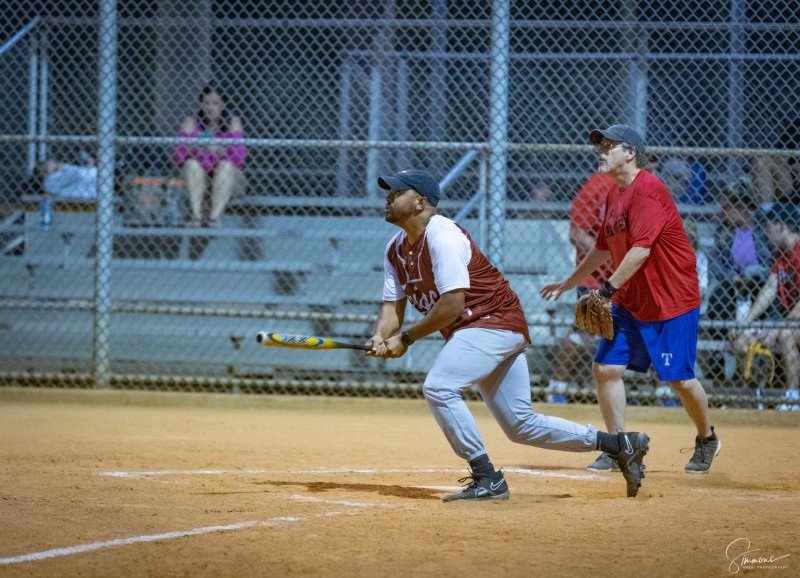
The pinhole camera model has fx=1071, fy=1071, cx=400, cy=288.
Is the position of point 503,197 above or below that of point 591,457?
above

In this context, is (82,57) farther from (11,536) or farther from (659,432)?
(11,536)

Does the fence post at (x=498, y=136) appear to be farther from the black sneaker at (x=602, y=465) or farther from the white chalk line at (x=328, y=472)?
the white chalk line at (x=328, y=472)

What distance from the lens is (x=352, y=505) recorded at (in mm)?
5105

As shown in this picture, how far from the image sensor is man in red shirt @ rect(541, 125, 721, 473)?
6250mm

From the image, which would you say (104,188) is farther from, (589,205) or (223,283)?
(589,205)

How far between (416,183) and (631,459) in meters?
1.77

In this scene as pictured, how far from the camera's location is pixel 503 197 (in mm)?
9477

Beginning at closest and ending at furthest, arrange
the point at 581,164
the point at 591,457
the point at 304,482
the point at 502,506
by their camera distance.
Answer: the point at 502,506, the point at 304,482, the point at 591,457, the point at 581,164

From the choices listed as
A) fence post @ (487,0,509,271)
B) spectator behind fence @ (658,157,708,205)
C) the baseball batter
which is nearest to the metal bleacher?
fence post @ (487,0,509,271)

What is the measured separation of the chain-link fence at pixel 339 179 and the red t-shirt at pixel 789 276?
0.04 metres

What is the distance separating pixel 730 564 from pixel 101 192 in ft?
24.3

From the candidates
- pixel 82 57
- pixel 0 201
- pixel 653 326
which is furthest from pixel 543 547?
pixel 82 57

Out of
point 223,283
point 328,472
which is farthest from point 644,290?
point 223,283

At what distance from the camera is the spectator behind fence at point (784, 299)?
9266mm
